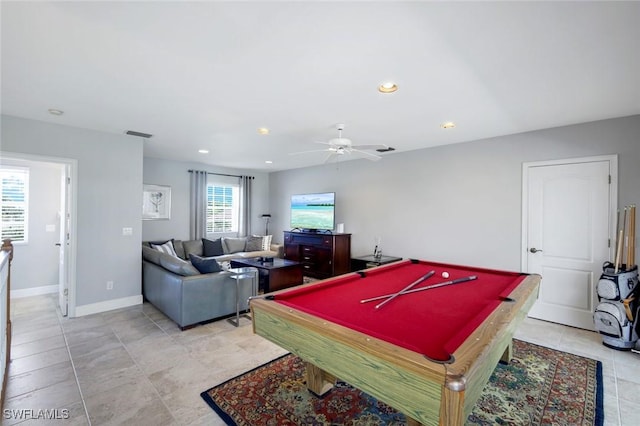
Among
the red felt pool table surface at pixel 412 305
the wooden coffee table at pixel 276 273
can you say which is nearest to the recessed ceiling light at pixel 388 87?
the red felt pool table surface at pixel 412 305

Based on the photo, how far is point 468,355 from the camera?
3.79 feet

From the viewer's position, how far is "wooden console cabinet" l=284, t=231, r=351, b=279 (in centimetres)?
573

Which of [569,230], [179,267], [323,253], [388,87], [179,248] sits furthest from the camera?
[179,248]

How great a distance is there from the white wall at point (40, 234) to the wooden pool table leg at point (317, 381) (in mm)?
5291

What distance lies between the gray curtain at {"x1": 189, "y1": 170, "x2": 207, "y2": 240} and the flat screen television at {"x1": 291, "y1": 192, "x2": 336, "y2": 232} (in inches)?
81.1

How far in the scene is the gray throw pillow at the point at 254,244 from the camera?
7000 millimetres

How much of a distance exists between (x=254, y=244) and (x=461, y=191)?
468cm

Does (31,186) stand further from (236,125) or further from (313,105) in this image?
(313,105)

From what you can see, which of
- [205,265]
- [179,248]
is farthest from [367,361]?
[179,248]

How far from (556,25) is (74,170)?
5.10 m

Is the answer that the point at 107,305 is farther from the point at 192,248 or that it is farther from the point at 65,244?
the point at 192,248

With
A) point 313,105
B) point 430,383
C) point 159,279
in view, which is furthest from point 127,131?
point 430,383

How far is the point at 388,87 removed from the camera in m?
2.57

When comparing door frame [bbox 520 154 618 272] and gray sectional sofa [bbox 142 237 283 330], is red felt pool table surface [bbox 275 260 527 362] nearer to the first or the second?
door frame [bbox 520 154 618 272]
